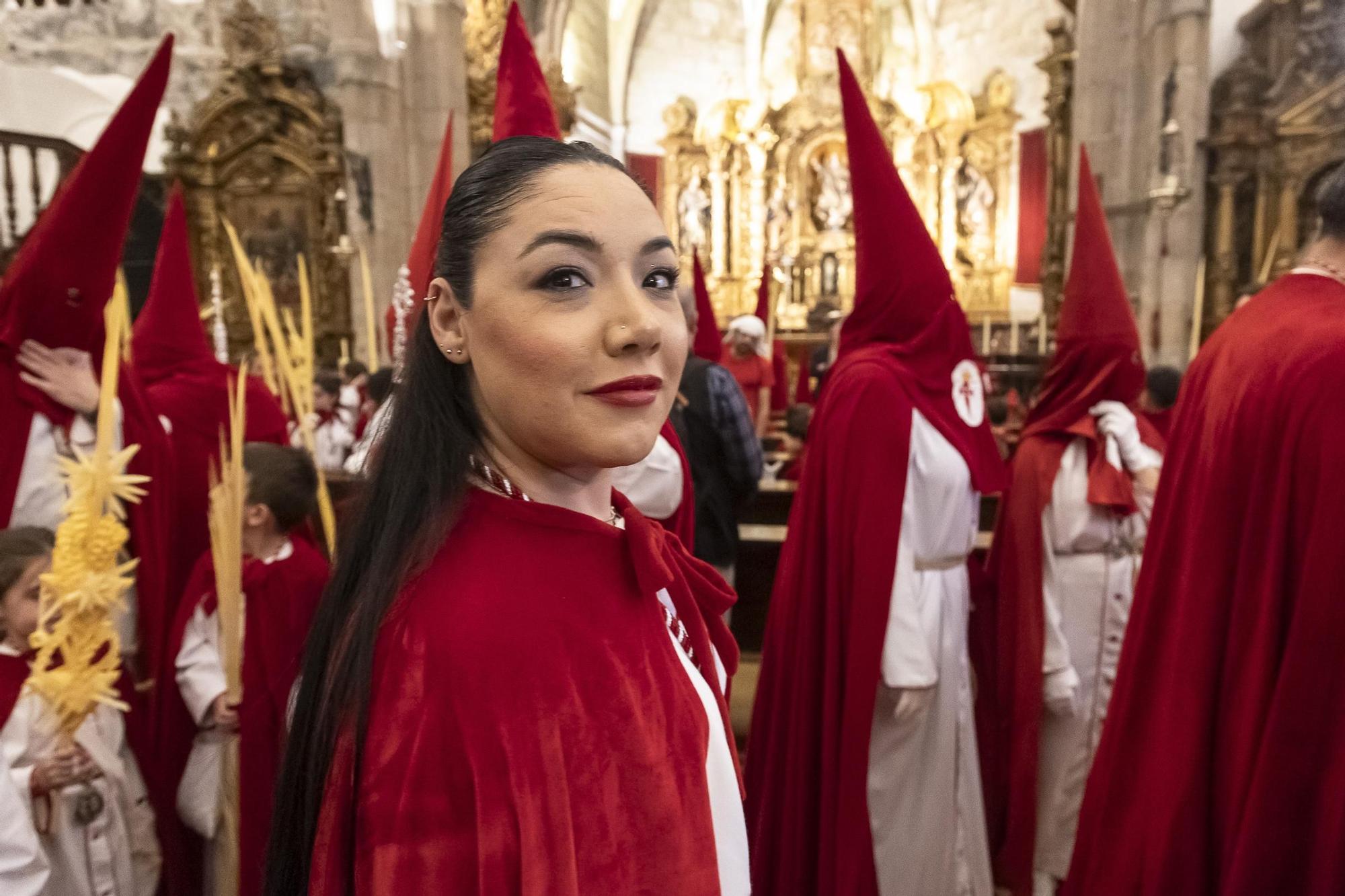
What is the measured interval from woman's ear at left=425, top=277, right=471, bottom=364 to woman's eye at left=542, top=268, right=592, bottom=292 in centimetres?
12

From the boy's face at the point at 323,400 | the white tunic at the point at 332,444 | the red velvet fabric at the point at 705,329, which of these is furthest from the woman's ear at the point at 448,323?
the boy's face at the point at 323,400

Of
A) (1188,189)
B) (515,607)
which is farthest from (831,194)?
(515,607)

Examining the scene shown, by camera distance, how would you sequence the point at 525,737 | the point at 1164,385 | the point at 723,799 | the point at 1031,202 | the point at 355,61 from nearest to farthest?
the point at 525,737 → the point at 723,799 → the point at 1164,385 → the point at 355,61 → the point at 1031,202

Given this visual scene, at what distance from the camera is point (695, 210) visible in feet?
56.7

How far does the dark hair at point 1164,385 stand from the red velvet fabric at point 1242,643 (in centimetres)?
197

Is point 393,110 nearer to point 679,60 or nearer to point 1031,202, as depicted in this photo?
point 679,60

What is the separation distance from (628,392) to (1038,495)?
7.06ft

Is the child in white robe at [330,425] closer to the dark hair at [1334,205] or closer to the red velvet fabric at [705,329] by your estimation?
the red velvet fabric at [705,329]

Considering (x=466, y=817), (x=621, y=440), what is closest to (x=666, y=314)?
(x=621, y=440)

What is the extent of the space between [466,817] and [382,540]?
0.95ft

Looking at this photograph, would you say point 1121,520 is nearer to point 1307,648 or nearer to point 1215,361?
point 1215,361

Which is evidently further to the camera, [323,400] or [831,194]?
[831,194]

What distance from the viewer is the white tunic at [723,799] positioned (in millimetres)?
1090

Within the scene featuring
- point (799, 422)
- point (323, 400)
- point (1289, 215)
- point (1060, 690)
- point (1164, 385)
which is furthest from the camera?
point (1289, 215)
